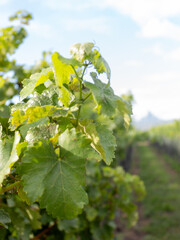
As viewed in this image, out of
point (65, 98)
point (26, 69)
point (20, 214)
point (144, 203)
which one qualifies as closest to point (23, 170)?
point (65, 98)

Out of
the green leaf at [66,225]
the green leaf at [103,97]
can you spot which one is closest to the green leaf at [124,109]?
the green leaf at [103,97]

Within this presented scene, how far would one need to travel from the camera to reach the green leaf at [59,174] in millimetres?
724

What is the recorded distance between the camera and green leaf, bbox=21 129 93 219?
72 cm

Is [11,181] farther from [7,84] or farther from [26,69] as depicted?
[26,69]

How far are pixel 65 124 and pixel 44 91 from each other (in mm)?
176

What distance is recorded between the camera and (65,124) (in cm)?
81

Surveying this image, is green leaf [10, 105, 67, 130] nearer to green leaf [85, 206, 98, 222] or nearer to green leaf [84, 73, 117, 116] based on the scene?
green leaf [84, 73, 117, 116]

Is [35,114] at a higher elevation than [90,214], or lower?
higher

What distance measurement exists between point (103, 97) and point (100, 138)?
0.14 m

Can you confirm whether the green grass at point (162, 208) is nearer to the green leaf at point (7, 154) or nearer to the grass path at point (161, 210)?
the grass path at point (161, 210)

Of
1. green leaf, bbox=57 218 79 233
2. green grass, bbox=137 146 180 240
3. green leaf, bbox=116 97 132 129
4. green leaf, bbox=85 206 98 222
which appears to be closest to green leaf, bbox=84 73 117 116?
green leaf, bbox=116 97 132 129

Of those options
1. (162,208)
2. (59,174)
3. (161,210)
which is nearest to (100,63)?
(59,174)

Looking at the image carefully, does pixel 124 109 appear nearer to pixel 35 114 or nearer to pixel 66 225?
pixel 35 114

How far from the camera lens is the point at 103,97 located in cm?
75
